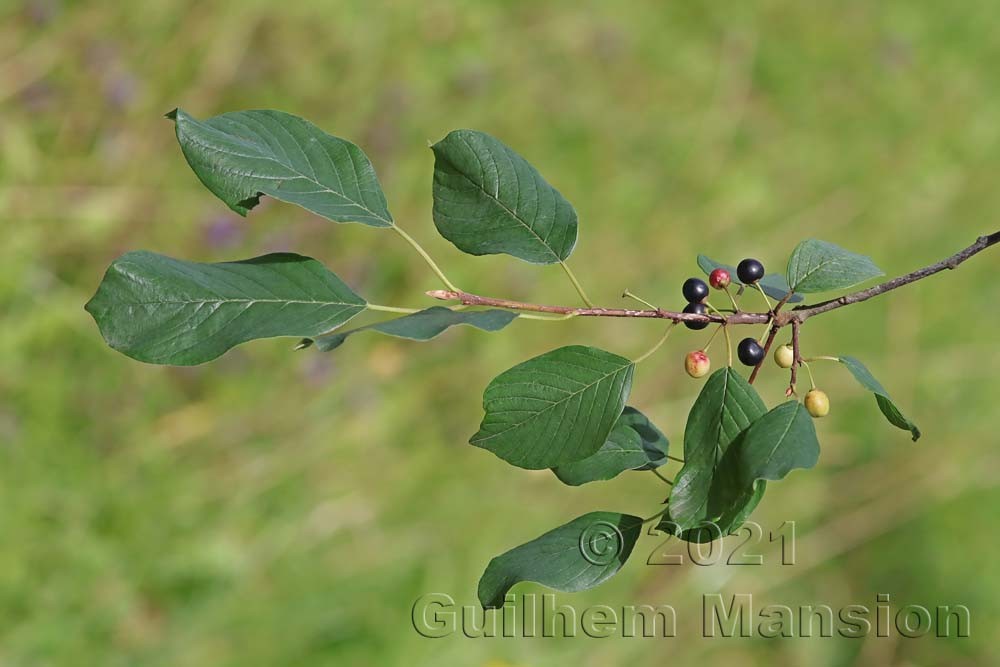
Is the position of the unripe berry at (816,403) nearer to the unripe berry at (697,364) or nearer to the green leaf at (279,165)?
the unripe berry at (697,364)

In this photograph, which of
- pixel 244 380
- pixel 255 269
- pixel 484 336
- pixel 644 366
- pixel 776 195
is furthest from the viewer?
pixel 776 195

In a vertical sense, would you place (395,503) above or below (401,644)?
above

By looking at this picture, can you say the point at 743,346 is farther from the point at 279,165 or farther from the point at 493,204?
the point at 279,165

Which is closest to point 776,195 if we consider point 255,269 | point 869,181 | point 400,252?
point 869,181

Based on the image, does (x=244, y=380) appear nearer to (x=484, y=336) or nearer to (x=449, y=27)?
(x=484, y=336)

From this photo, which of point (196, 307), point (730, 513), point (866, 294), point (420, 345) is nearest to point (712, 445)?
point (730, 513)

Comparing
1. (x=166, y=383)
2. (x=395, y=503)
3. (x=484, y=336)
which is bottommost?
(x=395, y=503)
